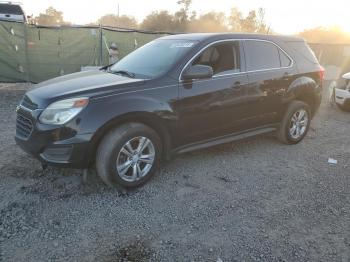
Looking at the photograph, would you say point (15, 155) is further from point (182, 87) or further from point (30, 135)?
point (182, 87)

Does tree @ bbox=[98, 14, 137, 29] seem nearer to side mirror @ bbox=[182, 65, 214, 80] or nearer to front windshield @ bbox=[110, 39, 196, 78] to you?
front windshield @ bbox=[110, 39, 196, 78]

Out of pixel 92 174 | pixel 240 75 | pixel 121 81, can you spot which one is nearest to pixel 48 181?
pixel 92 174

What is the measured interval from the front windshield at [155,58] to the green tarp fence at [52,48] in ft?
20.9

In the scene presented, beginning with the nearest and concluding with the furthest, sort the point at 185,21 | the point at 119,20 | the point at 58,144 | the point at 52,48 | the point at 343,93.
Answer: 1. the point at 58,144
2. the point at 343,93
3. the point at 52,48
4. the point at 185,21
5. the point at 119,20

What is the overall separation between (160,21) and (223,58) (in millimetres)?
47887

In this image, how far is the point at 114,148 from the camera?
371 cm

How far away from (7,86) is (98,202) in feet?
26.1

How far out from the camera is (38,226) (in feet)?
10.7

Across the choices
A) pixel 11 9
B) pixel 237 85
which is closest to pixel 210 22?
pixel 11 9

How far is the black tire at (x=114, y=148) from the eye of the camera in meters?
3.71

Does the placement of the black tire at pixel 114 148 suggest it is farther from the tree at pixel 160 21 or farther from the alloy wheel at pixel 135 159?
the tree at pixel 160 21

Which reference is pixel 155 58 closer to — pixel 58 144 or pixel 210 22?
pixel 58 144

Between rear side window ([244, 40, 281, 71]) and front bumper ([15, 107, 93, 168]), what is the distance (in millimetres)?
2573

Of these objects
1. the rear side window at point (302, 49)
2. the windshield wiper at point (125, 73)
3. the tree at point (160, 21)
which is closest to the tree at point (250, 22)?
the tree at point (160, 21)
